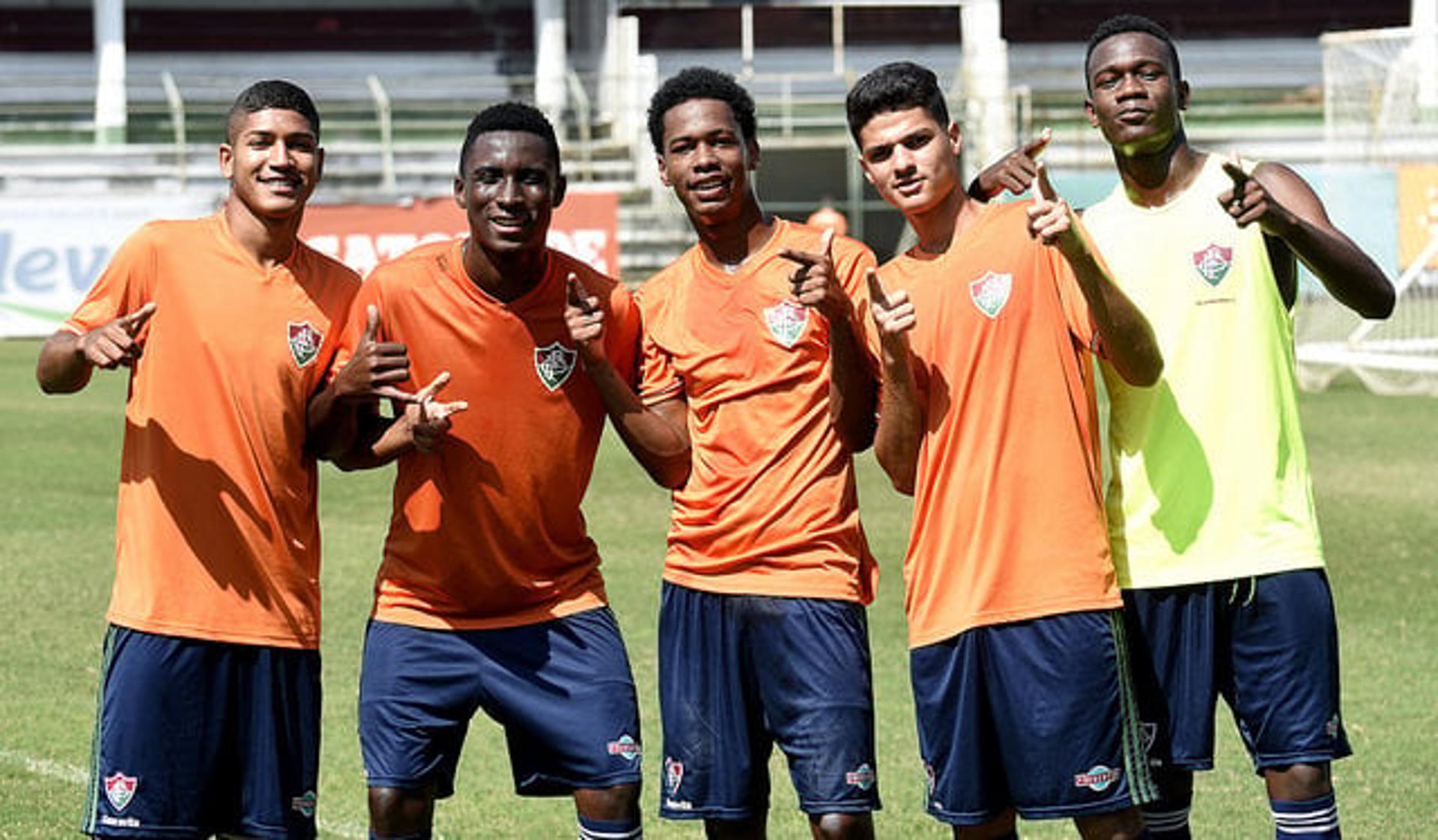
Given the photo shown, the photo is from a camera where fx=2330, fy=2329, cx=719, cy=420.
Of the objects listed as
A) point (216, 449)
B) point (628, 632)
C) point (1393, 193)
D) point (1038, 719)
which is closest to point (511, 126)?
point (216, 449)

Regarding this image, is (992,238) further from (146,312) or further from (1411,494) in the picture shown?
(1411,494)

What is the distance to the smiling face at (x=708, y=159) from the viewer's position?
6.28 meters

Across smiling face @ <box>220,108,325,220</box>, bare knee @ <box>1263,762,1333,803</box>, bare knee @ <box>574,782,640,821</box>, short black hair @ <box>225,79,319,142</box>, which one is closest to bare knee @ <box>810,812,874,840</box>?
bare knee @ <box>574,782,640,821</box>

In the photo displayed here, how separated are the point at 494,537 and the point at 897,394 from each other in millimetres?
1144

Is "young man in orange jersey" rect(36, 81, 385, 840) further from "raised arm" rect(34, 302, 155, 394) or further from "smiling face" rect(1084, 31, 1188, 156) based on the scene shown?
"smiling face" rect(1084, 31, 1188, 156)

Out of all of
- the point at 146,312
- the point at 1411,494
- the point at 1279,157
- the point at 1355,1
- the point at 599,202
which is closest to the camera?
the point at 146,312

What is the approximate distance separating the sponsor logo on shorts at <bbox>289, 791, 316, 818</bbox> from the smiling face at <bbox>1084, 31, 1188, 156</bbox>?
9.00 ft

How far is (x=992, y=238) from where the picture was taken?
6.05 metres

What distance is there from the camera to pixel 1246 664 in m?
6.16

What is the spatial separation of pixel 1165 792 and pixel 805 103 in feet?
106

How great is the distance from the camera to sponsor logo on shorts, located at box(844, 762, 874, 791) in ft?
20.1

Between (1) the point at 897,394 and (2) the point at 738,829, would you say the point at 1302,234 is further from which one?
(2) the point at 738,829

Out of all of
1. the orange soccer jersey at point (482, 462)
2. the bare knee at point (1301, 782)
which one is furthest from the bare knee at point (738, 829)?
the bare knee at point (1301, 782)

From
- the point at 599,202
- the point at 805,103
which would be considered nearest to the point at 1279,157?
the point at 805,103
